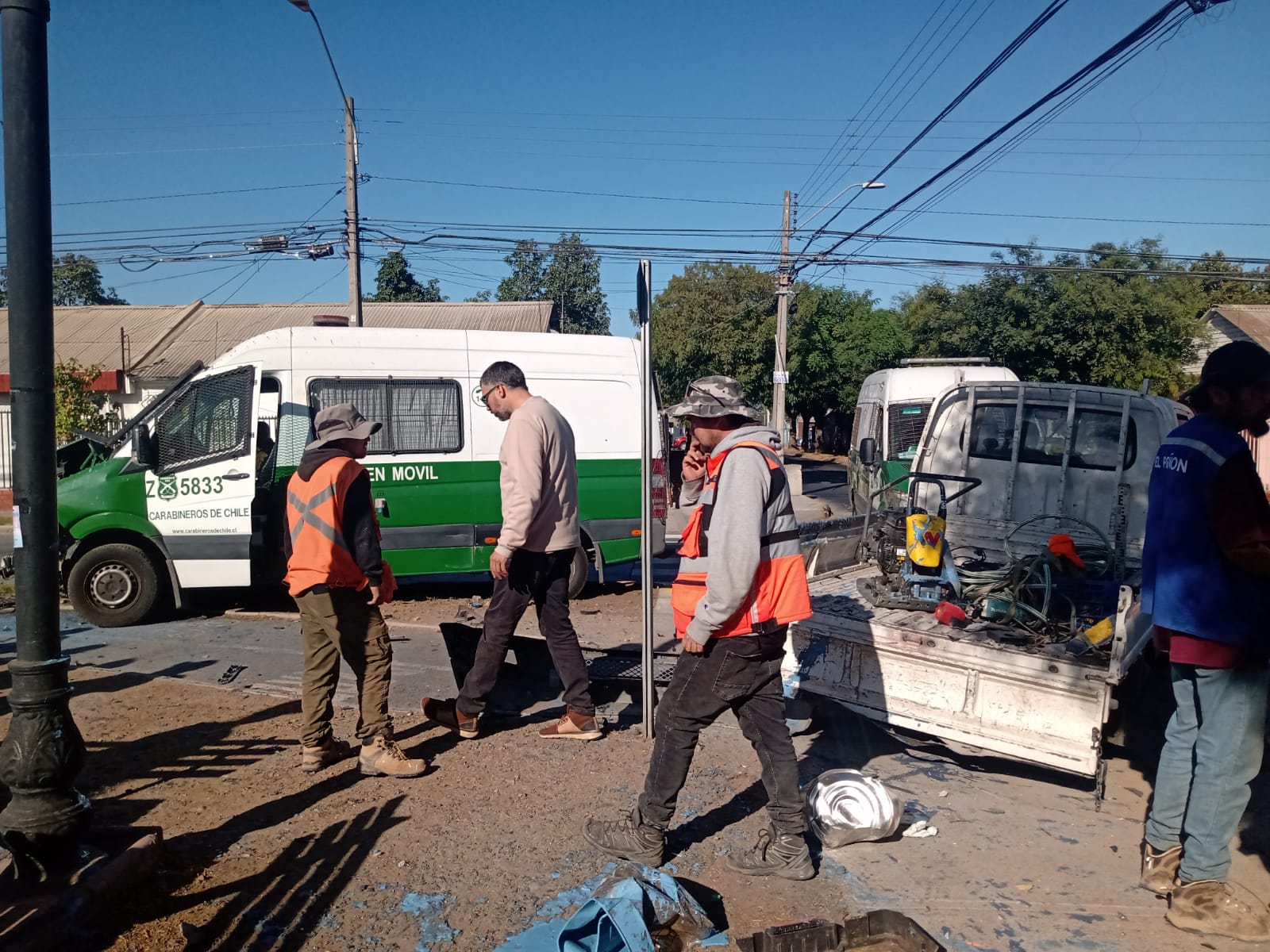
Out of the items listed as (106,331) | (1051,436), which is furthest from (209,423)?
(106,331)

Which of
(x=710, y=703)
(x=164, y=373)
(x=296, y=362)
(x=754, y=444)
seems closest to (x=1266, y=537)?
(x=754, y=444)

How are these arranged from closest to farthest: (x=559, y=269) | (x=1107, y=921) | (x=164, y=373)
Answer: (x=1107, y=921)
(x=164, y=373)
(x=559, y=269)

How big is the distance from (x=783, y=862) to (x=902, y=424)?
10.6 m

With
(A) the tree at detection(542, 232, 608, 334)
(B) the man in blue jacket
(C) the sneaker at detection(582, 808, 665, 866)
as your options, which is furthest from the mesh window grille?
(A) the tree at detection(542, 232, 608, 334)

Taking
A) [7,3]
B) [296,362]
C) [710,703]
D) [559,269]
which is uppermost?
[559,269]

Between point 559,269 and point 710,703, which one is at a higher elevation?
point 559,269

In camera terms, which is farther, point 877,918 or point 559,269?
point 559,269

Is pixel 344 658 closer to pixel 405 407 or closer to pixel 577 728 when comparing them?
pixel 577 728

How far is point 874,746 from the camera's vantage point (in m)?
5.23

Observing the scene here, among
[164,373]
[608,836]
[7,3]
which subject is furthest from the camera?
[164,373]

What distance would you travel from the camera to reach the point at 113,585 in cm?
789

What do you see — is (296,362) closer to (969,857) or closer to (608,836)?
(608,836)

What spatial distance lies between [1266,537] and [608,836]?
271 centimetres

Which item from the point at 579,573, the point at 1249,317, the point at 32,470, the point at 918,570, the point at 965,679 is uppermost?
the point at 1249,317
